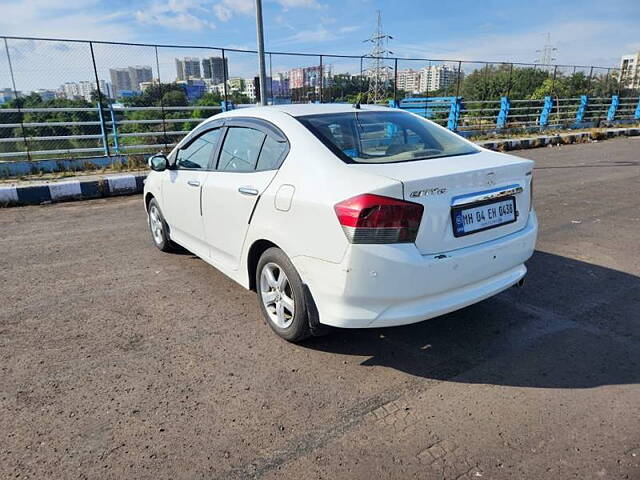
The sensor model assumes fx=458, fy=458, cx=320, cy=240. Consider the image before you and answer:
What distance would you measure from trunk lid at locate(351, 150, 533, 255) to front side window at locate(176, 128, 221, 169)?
166cm

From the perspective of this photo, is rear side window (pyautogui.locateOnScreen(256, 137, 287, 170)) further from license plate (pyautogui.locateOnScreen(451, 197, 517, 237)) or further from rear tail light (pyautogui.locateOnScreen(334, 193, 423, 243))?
license plate (pyautogui.locateOnScreen(451, 197, 517, 237))

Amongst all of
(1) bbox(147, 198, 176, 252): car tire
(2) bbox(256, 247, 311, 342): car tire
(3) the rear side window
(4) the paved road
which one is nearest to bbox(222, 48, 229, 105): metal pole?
(1) bbox(147, 198, 176, 252): car tire

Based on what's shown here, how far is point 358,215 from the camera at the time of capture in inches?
98.0

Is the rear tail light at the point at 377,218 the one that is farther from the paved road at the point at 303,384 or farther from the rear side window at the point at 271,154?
the paved road at the point at 303,384

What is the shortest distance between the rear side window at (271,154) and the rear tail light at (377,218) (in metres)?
0.79

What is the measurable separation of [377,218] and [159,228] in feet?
10.9

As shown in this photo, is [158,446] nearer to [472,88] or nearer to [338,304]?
[338,304]

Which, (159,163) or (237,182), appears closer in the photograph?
(237,182)

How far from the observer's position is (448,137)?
3.63 meters

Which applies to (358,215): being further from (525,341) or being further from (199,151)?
(199,151)

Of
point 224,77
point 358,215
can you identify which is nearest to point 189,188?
point 358,215

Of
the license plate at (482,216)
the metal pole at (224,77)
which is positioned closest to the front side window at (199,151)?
the license plate at (482,216)

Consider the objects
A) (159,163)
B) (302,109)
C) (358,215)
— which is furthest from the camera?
(159,163)

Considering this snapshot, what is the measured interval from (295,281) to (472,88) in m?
20.5
